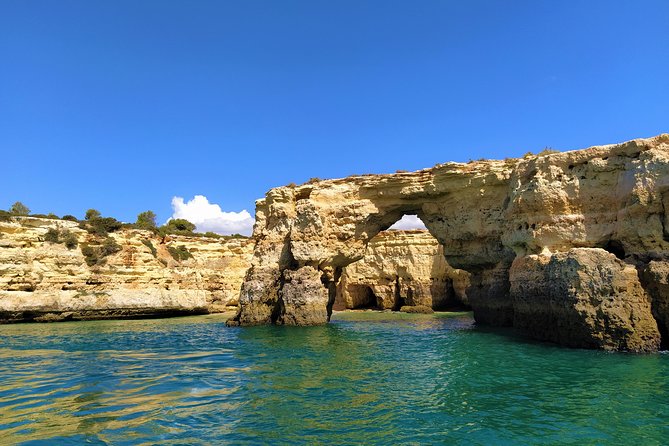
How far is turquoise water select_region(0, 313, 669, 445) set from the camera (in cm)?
675

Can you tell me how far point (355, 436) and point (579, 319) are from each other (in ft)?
33.1

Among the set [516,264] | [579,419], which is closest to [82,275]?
[516,264]

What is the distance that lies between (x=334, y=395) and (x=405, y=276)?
1419 inches

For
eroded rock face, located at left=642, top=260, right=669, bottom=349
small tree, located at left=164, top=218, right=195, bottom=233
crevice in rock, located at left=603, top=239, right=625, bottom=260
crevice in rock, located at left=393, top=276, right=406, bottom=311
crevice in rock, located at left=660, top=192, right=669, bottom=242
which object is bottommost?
crevice in rock, located at left=393, top=276, right=406, bottom=311

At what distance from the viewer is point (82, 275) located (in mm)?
30500

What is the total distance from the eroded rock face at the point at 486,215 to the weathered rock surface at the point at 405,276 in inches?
661

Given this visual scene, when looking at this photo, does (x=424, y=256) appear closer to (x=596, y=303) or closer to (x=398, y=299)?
(x=398, y=299)

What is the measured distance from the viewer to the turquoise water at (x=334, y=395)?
675cm

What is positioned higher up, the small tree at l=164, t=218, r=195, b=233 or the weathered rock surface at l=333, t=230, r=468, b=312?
the small tree at l=164, t=218, r=195, b=233

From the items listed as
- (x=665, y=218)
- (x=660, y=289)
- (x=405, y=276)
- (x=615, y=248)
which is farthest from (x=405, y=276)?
(x=660, y=289)

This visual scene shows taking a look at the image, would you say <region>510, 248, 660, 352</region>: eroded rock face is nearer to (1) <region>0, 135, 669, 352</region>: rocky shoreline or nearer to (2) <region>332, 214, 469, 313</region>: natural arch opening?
(1) <region>0, 135, 669, 352</region>: rocky shoreline

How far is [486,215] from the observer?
77.0ft

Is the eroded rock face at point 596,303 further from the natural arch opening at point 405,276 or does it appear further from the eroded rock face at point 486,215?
the natural arch opening at point 405,276

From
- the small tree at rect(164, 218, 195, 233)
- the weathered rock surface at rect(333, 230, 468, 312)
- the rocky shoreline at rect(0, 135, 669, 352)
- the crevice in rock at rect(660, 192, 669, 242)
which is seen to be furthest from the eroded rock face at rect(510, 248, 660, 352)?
the small tree at rect(164, 218, 195, 233)
